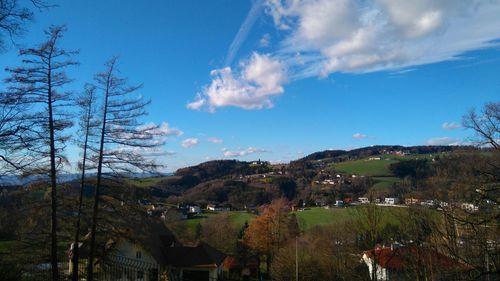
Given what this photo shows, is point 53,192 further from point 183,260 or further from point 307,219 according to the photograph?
point 307,219

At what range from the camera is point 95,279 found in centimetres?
1994

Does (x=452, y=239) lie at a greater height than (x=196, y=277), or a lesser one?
greater

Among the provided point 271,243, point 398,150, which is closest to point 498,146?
point 271,243

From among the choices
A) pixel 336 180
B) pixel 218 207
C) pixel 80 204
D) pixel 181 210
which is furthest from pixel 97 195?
pixel 336 180

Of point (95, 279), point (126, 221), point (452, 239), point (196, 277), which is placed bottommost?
point (196, 277)

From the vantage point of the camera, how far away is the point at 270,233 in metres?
50.9

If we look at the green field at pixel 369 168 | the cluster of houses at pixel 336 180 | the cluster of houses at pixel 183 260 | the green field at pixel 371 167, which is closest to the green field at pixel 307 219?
the cluster of houses at pixel 183 260

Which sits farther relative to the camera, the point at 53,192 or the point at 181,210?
the point at 181,210

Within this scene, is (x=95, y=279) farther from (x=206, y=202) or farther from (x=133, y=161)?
(x=206, y=202)

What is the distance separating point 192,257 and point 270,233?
15347 millimetres

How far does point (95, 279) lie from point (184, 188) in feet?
333

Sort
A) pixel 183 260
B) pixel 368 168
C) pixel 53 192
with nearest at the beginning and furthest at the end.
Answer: pixel 53 192
pixel 183 260
pixel 368 168

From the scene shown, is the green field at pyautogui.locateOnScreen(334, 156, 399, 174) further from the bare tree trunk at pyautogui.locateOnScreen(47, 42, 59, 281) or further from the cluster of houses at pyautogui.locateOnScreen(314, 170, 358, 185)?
the bare tree trunk at pyautogui.locateOnScreen(47, 42, 59, 281)

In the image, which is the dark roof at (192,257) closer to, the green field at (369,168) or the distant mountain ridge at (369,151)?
the green field at (369,168)
